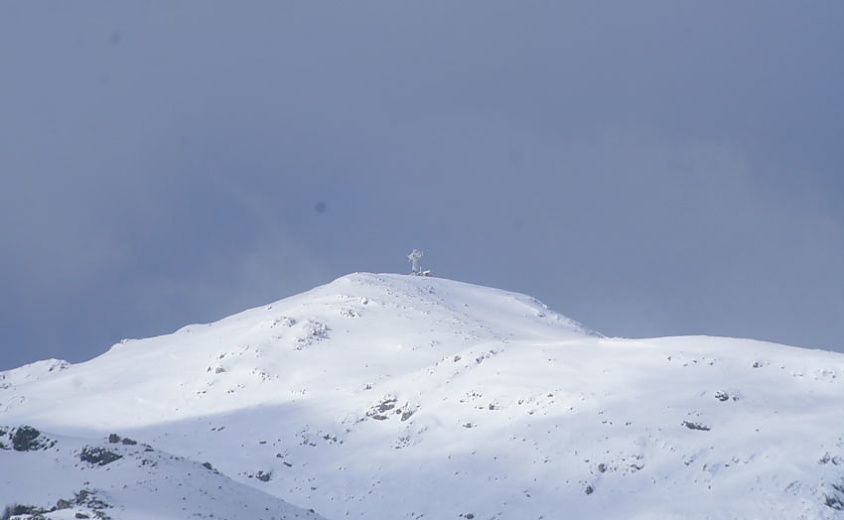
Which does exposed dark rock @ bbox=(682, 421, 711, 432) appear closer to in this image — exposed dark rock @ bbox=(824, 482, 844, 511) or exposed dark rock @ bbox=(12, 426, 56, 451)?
exposed dark rock @ bbox=(824, 482, 844, 511)

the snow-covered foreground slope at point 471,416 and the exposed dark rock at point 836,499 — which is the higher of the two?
the snow-covered foreground slope at point 471,416

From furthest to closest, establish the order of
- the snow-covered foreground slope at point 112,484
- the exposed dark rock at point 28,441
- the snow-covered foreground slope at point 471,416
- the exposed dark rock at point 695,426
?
the exposed dark rock at point 695,426 → the snow-covered foreground slope at point 471,416 → the exposed dark rock at point 28,441 → the snow-covered foreground slope at point 112,484

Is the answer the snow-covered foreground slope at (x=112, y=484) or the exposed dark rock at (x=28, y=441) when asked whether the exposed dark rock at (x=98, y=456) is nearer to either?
the snow-covered foreground slope at (x=112, y=484)

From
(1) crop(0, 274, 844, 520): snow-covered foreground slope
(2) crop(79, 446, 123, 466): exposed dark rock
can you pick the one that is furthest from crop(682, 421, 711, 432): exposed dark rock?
(2) crop(79, 446, 123, 466): exposed dark rock

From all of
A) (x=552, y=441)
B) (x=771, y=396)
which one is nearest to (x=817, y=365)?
(x=771, y=396)

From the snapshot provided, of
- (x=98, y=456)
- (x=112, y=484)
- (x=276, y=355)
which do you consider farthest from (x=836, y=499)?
(x=276, y=355)

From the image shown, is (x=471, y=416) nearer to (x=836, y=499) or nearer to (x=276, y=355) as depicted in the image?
(x=836, y=499)

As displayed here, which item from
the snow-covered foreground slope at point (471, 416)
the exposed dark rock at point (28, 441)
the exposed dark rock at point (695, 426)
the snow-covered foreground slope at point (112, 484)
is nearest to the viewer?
the snow-covered foreground slope at point (112, 484)

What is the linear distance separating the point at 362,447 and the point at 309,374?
1849 centimetres

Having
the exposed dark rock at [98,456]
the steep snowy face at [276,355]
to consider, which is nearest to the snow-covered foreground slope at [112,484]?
the exposed dark rock at [98,456]

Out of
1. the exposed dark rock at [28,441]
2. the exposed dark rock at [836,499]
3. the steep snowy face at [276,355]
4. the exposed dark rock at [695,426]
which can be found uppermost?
the steep snowy face at [276,355]

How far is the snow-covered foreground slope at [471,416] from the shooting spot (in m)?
40.3

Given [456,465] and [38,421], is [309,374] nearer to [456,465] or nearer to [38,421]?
[38,421]

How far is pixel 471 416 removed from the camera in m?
53.8
